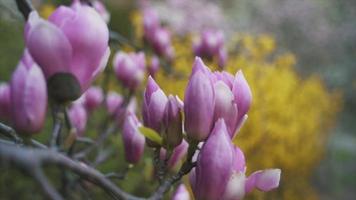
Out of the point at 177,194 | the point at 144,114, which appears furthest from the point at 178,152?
the point at 144,114

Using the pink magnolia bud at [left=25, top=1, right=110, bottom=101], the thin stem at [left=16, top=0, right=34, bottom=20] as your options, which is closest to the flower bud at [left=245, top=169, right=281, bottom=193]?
the pink magnolia bud at [left=25, top=1, right=110, bottom=101]

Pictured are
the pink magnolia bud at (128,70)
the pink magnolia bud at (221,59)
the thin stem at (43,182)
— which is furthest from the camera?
the pink magnolia bud at (221,59)

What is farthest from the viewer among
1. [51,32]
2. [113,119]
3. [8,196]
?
[8,196]

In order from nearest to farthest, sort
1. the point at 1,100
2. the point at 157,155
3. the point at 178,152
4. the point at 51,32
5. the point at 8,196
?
the point at 51,32
the point at 157,155
the point at 178,152
the point at 1,100
the point at 8,196

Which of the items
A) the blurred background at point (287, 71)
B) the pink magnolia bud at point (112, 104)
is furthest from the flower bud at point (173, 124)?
the pink magnolia bud at point (112, 104)

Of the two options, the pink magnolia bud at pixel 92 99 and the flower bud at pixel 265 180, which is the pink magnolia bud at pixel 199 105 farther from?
the pink magnolia bud at pixel 92 99

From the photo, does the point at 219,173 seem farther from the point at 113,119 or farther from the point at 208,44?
the point at 208,44
